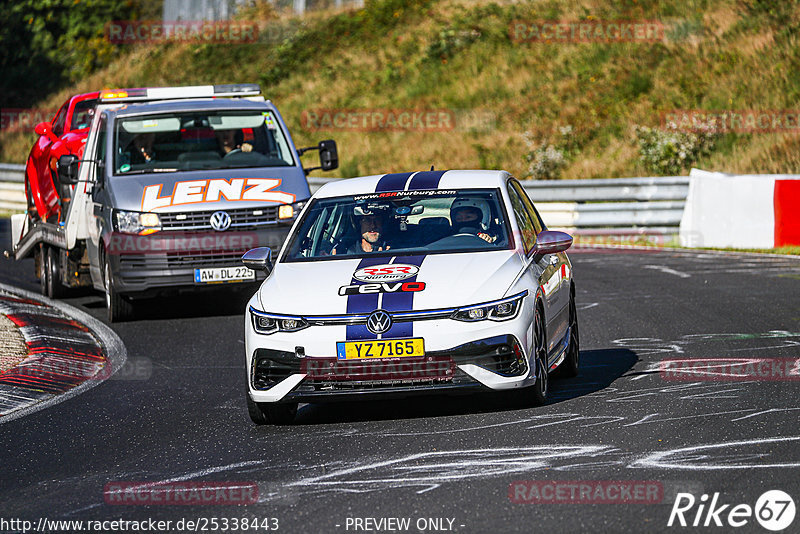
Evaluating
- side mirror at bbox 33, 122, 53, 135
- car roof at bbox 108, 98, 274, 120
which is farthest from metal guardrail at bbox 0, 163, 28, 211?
car roof at bbox 108, 98, 274, 120

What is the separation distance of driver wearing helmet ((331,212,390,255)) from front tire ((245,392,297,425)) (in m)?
1.20

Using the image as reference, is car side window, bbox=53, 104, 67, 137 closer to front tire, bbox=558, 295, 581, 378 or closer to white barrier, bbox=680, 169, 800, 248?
front tire, bbox=558, 295, 581, 378

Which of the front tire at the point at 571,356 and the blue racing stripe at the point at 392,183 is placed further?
the front tire at the point at 571,356

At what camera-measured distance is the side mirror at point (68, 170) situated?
569 inches

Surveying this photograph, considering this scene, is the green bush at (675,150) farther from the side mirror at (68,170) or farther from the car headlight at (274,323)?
the car headlight at (274,323)

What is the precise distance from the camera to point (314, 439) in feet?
25.6

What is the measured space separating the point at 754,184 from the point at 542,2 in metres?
21.6

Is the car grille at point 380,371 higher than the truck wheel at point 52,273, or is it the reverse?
the car grille at point 380,371

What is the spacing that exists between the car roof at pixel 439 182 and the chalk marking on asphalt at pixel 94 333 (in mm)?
2423

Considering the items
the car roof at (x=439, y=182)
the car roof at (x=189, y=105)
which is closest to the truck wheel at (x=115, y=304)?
the car roof at (x=189, y=105)

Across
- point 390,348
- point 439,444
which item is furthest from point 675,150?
point 439,444

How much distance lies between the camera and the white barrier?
19.9 meters

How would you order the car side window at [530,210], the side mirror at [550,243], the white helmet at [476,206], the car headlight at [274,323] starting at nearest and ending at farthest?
the car headlight at [274,323] → the side mirror at [550,243] → the white helmet at [476,206] → the car side window at [530,210]

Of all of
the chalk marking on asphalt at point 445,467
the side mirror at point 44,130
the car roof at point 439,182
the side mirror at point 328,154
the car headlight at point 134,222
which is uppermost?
the car roof at point 439,182
